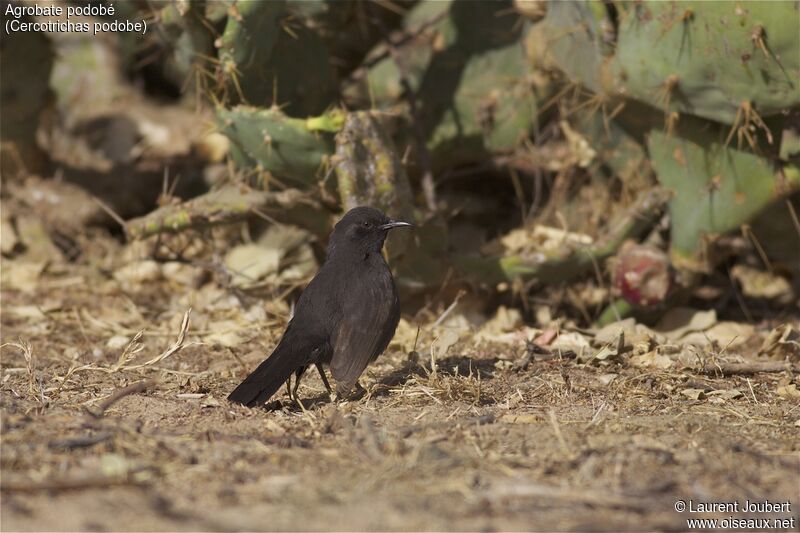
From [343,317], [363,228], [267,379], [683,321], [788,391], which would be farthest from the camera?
[683,321]

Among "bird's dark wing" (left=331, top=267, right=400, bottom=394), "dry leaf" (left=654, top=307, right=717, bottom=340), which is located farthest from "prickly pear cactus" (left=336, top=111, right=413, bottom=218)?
"dry leaf" (left=654, top=307, right=717, bottom=340)

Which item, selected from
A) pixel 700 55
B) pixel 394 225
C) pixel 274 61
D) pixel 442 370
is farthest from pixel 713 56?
pixel 274 61

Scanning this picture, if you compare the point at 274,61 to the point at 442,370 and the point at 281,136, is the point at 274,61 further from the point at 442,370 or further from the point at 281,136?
the point at 442,370

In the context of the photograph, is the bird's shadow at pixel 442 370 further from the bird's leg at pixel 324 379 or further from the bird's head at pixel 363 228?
the bird's head at pixel 363 228

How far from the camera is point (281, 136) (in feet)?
18.2

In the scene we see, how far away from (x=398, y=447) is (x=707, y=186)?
304cm

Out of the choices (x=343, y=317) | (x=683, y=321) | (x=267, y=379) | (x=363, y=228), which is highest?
(x=363, y=228)

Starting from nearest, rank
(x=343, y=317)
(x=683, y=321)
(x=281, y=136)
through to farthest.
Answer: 1. (x=343, y=317)
2. (x=281, y=136)
3. (x=683, y=321)

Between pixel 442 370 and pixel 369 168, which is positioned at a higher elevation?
pixel 369 168

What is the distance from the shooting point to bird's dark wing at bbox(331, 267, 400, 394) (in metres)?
4.71

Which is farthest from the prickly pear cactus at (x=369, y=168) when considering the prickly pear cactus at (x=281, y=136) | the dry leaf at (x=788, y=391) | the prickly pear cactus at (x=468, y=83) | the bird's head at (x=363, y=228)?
the dry leaf at (x=788, y=391)

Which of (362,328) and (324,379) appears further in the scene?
(324,379)

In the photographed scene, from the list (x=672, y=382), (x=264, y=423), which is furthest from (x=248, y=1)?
(x=672, y=382)

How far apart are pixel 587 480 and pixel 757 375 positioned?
2102 millimetres
